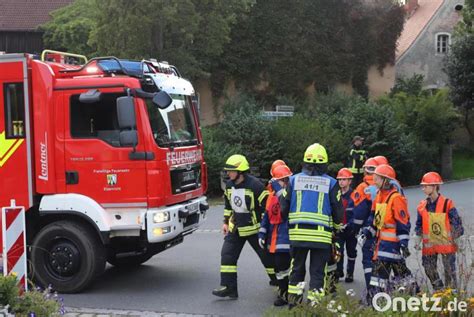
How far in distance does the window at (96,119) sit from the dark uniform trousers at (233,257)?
1.97 meters

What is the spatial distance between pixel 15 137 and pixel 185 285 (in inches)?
119

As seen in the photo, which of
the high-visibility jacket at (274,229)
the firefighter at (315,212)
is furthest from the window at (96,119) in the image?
the firefighter at (315,212)

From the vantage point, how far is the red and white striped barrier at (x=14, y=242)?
6.07 meters

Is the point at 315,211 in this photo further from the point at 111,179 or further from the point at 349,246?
the point at 111,179

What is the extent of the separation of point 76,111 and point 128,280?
2.61 m

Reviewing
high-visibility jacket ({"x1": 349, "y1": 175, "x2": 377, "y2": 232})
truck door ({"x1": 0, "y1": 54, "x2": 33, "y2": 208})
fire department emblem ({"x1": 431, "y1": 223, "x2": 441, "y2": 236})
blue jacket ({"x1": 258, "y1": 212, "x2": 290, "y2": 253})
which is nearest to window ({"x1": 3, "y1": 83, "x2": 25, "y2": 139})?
truck door ({"x1": 0, "y1": 54, "x2": 33, "y2": 208})

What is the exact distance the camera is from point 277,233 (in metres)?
6.98

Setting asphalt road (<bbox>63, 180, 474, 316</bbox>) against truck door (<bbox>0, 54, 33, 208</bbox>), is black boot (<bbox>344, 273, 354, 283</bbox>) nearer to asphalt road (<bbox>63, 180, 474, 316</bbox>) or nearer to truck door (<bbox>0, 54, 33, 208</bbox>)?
asphalt road (<bbox>63, 180, 474, 316</bbox>)

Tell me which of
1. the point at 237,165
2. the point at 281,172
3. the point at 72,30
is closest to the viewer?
the point at 281,172

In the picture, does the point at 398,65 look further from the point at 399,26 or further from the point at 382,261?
Answer: the point at 382,261

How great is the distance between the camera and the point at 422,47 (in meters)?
34.8

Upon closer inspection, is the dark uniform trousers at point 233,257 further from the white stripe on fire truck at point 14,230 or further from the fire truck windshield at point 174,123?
the white stripe on fire truck at point 14,230

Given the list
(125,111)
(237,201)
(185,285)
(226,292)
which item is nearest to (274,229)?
(237,201)

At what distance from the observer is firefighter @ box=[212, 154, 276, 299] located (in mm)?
7305
